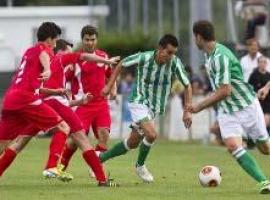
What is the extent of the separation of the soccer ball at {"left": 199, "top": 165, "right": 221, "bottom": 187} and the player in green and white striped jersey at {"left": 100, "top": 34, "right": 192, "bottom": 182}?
119 centimetres

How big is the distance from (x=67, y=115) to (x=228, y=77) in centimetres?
262

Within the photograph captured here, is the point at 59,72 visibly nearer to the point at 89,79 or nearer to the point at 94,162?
the point at 89,79

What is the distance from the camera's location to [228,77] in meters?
15.5

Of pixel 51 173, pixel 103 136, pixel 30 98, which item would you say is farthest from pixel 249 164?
pixel 103 136

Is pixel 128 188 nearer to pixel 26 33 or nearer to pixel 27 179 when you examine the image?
pixel 27 179

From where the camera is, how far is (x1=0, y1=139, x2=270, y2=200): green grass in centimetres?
1538

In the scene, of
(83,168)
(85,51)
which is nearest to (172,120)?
(83,168)

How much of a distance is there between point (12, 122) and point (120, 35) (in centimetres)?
3213

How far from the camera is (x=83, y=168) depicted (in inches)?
Answer: 822

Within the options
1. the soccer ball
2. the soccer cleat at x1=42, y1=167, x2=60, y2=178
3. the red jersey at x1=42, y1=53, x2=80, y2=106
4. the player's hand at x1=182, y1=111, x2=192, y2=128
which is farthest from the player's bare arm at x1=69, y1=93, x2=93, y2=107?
the soccer ball

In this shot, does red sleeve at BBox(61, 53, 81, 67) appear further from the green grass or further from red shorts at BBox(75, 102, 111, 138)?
red shorts at BBox(75, 102, 111, 138)

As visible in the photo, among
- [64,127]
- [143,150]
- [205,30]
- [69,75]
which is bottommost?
[143,150]

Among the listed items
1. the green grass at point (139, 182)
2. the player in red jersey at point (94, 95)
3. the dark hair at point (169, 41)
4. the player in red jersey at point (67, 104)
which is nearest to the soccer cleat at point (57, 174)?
the player in red jersey at point (67, 104)

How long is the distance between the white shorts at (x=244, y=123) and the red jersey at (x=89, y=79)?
375 centimetres
